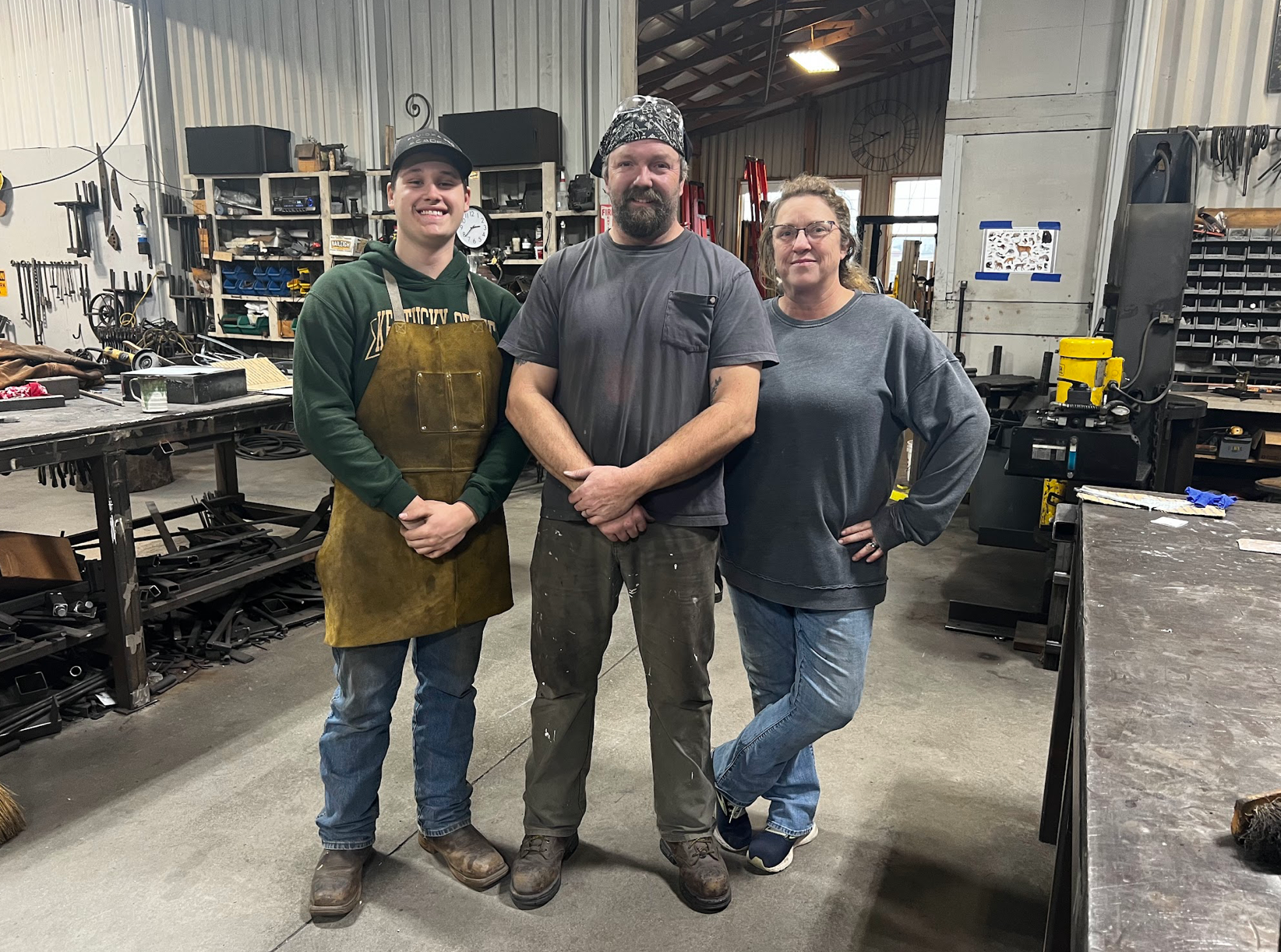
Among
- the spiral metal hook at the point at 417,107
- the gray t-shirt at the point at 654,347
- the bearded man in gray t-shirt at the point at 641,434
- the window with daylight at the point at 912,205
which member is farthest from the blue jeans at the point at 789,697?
the window with daylight at the point at 912,205

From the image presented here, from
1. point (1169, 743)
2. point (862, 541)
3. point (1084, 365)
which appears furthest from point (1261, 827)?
point (1084, 365)

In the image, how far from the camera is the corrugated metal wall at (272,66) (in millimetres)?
6809

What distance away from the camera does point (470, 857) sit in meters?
1.87

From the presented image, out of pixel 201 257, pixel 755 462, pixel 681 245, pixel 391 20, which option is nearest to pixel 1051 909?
pixel 755 462

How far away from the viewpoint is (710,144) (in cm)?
1362

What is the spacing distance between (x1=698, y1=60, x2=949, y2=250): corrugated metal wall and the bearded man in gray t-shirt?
10378mm

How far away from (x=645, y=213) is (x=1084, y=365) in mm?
2312

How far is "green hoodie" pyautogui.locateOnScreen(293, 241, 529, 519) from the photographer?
1.64 metres

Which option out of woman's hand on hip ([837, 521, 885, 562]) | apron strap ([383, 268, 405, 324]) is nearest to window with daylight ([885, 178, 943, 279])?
woman's hand on hip ([837, 521, 885, 562])

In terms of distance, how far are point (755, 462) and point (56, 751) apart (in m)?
2.11

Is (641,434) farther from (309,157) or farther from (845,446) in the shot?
(309,157)

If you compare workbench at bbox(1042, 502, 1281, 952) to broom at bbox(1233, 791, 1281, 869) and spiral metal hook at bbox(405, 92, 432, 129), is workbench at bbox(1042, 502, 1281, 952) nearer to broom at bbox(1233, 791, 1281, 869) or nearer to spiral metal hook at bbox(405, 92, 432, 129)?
broom at bbox(1233, 791, 1281, 869)

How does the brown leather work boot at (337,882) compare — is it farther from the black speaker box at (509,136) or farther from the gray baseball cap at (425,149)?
the black speaker box at (509,136)

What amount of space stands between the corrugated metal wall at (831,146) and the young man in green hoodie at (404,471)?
10.3 metres
